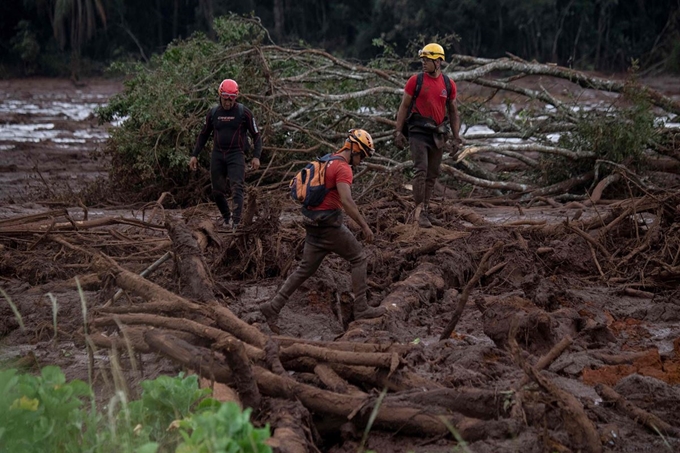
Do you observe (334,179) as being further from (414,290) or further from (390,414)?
(390,414)

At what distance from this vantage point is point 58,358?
6.14m

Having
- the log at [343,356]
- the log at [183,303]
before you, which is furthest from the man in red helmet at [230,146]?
the log at [343,356]

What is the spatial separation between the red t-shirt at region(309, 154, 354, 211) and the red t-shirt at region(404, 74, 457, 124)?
288 centimetres

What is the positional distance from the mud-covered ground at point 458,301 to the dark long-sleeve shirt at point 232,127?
84cm

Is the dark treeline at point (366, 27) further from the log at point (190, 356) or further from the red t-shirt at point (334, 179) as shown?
the log at point (190, 356)

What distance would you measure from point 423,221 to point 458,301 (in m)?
1.96

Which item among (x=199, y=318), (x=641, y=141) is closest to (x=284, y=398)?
(x=199, y=318)

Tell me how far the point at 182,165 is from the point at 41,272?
4513 mm

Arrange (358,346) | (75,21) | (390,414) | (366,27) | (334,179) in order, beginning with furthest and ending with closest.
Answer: (75,21) < (366,27) < (334,179) < (358,346) < (390,414)

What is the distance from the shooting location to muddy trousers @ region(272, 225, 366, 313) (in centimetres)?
669

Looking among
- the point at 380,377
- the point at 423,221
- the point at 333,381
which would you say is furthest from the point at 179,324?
the point at 423,221

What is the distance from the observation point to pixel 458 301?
7523 mm

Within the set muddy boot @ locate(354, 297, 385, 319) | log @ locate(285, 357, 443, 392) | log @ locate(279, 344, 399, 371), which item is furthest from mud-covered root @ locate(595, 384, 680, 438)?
muddy boot @ locate(354, 297, 385, 319)

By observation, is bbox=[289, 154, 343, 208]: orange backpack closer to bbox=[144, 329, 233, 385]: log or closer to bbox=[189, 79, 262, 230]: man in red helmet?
bbox=[144, 329, 233, 385]: log
